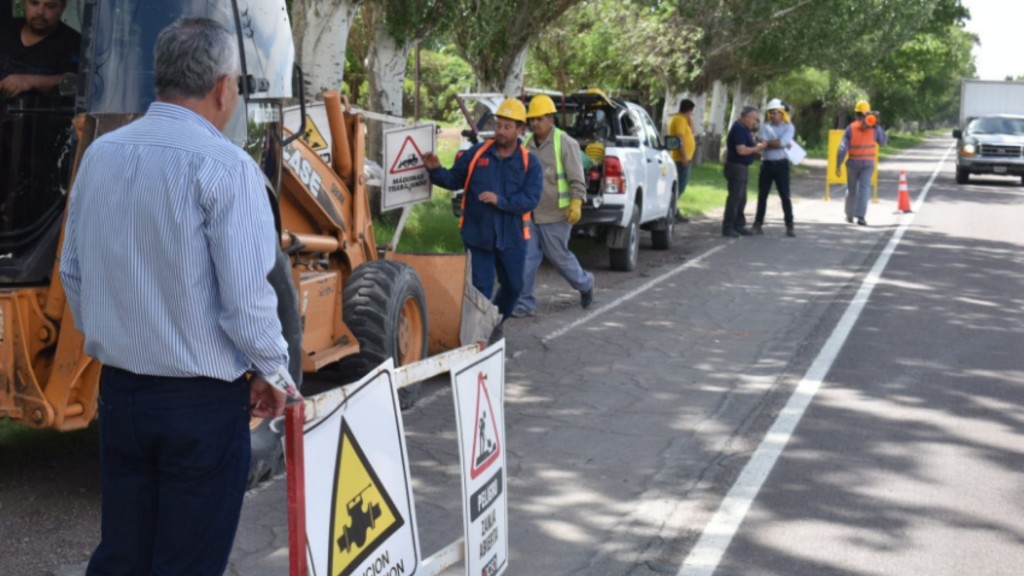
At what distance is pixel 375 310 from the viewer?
811 cm

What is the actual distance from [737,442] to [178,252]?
15.9 feet

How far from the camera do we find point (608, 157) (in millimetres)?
15281

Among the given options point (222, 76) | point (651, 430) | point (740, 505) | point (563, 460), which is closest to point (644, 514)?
point (740, 505)

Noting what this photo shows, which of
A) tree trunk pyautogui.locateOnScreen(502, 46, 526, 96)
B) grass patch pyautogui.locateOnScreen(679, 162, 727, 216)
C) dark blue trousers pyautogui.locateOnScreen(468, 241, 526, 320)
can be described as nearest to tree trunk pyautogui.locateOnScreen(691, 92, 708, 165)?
grass patch pyautogui.locateOnScreen(679, 162, 727, 216)

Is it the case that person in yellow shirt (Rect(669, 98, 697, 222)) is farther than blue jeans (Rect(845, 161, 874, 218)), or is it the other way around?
blue jeans (Rect(845, 161, 874, 218))

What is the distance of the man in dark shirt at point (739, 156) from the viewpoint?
19156mm

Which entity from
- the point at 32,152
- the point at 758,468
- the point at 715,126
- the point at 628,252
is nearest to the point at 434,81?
the point at 715,126

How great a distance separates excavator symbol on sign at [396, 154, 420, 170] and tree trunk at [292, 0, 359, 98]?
14.0 ft

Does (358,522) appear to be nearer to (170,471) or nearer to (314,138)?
(170,471)

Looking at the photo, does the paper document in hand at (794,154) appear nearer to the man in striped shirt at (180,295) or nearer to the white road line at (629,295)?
the white road line at (629,295)

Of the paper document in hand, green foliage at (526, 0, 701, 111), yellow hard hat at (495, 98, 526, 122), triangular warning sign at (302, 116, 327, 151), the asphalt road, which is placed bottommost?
the asphalt road

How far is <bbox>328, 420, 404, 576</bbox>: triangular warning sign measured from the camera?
12.7 feet

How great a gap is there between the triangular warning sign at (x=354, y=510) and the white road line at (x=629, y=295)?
22.3 ft

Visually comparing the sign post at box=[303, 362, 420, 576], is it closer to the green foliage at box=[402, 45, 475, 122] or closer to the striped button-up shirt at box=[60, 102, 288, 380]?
the striped button-up shirt at box=[60, 102, 288, 380]
